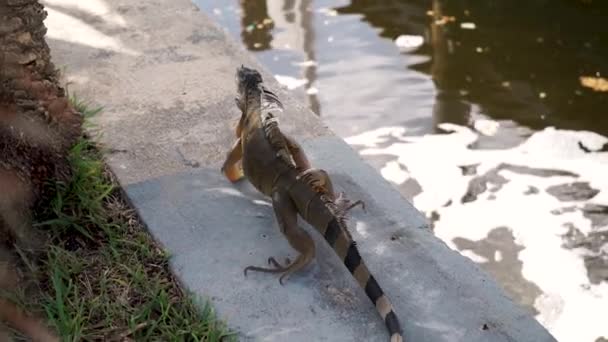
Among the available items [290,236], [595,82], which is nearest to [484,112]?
[595,82]

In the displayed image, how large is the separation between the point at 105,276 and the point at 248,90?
111cm

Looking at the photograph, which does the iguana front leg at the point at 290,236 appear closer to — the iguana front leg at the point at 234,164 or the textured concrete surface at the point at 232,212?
the textured concrete surface at the point at 232,212

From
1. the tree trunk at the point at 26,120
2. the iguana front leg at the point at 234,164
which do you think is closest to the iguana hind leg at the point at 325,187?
the iguana front leg at the point at 234,164

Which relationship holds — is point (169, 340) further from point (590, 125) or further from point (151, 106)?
point (590, 125)

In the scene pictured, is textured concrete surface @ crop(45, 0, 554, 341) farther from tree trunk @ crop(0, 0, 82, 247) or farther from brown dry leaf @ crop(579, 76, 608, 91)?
brown dry leaf @ crop(579, 76, 608, 91)

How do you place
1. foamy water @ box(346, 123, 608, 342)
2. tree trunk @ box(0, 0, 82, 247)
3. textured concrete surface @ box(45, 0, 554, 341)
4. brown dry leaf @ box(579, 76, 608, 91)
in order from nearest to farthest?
textured concrete surface @ box(45, 0, 554, 341) < tree trunk @ box(0, 0, 82, 247) < foamy water @ box(346, 123, 608, 342) < brown dry leaf @ box(579, 76, 608, 91)

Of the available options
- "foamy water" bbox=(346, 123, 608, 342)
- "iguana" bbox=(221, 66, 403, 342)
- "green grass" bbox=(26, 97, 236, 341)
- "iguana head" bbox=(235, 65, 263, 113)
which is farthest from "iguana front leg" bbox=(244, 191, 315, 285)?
"foamy water" bbox=(346, 123, 608, 342)

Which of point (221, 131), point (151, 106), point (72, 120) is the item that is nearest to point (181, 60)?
point (151, 106)

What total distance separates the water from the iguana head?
4.82ft

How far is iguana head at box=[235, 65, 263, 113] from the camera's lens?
361 cm

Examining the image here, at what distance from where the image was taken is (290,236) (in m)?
3.18

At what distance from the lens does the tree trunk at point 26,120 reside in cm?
305

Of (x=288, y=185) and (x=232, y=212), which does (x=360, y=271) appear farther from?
(x=232, y=212)

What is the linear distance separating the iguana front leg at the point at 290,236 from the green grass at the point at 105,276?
0.35m
